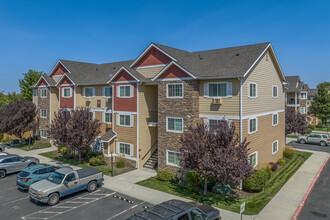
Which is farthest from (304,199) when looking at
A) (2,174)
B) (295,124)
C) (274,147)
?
(2,174)

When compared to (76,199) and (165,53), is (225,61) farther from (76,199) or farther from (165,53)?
(76,199)

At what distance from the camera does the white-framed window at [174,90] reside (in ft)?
64.6

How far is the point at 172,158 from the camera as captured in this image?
20.3m

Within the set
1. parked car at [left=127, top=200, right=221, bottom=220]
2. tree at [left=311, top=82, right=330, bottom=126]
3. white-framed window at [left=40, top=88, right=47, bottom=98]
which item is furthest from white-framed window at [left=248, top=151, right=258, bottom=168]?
tree at [left=311, top=82, right=330, bottom=126]

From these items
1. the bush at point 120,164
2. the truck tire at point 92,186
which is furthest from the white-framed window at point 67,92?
the truck tire at point 92,186

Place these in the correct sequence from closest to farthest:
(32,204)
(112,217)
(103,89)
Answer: (112,217) → (32,204) → (103,89)

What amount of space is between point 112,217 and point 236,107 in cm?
1134

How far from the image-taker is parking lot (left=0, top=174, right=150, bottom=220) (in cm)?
1368

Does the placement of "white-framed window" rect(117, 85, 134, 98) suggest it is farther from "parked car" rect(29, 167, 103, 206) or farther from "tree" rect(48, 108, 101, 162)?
A: "parked car" rect(29, 167, 103, 206)

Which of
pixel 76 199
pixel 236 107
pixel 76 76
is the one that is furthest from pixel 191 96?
pixel 76 76

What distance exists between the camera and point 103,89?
27.8m

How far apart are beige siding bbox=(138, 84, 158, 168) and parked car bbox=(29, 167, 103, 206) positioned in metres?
6.50

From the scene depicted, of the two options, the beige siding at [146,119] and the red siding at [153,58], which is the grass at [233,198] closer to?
the beige siding at [146,119]

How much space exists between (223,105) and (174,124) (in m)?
4.66
